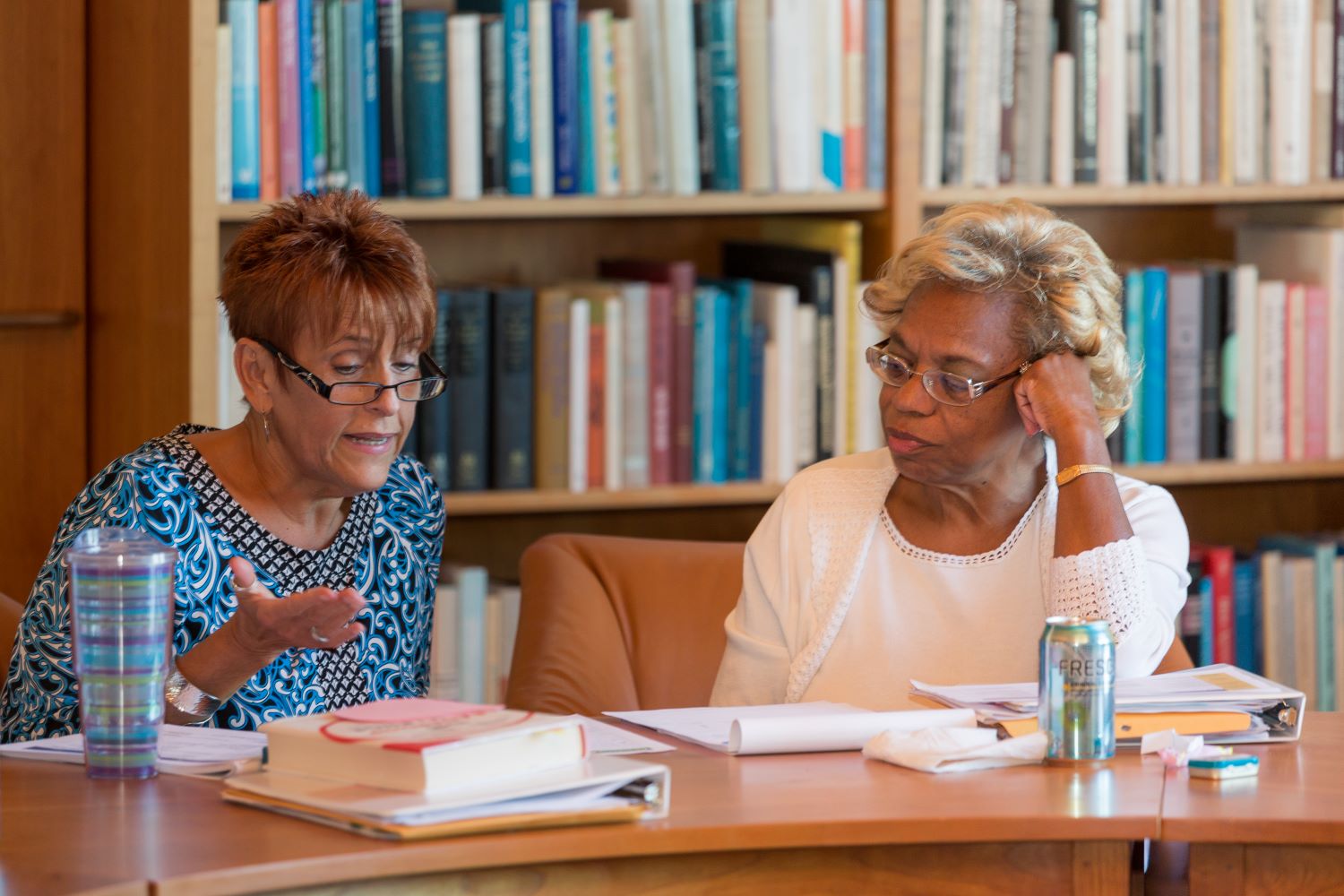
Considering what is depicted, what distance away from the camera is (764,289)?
122 inches

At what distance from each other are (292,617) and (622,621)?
935 millimetres

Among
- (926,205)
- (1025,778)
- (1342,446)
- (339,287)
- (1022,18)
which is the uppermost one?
(1022,18)

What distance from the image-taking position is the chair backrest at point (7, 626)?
2.25m

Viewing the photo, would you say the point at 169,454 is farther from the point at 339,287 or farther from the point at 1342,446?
the point at 1342,446

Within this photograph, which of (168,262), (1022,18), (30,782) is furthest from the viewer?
(1022,18)

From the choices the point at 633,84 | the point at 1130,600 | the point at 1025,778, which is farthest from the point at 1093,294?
the point at 633,84

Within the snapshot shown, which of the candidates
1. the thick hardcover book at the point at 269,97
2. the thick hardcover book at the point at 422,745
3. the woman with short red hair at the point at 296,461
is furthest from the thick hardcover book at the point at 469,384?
the thick hardcover book at the point at 422,745

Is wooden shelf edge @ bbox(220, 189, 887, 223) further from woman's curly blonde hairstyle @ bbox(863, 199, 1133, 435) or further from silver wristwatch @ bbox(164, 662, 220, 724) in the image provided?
silver wristwatch @ bbox(164, 662, 220, 724)

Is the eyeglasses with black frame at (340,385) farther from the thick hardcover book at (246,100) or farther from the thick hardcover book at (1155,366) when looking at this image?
the thick hardcover book at (1155,366)

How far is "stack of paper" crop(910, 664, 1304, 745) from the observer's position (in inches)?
71.1

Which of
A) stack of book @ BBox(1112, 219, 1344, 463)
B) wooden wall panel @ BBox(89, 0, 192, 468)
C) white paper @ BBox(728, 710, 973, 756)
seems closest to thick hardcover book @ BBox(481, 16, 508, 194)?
wooden wall panel @ BBox(89, 0, 192, 468)

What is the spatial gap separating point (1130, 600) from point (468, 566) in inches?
51.6

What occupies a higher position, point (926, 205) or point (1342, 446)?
point (926, 205)

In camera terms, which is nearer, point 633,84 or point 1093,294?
point 1093,294
